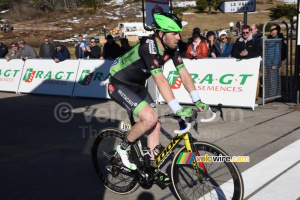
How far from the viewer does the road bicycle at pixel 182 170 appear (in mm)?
3643

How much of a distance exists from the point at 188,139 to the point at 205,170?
409 mm

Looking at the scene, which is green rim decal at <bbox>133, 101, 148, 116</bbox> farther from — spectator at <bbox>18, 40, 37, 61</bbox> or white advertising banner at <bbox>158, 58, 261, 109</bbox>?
spectator at <bbox>18, 40, 37, 61</bbox>

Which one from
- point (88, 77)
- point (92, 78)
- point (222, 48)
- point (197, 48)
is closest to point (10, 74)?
point (88, 77)

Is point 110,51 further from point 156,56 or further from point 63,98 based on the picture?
point 156,56

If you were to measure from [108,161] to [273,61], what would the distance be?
Result: 22.3 ft

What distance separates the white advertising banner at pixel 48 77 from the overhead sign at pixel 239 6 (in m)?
5.55

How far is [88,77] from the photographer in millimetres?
12320

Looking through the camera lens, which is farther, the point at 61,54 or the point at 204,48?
the point at 61,54

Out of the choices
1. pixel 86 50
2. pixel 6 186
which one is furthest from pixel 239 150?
pixel 86 50

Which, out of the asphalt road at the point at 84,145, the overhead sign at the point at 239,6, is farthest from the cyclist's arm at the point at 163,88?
the overhead sign at the point at 239,6

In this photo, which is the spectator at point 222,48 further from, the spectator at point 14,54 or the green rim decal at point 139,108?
the spectator at point 14,54

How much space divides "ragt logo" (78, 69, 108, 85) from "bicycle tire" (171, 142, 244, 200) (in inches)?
330

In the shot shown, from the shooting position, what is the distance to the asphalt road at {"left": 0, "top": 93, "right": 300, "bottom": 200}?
4.64 m

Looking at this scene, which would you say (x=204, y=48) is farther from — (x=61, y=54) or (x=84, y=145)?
(x=61, y=54)
